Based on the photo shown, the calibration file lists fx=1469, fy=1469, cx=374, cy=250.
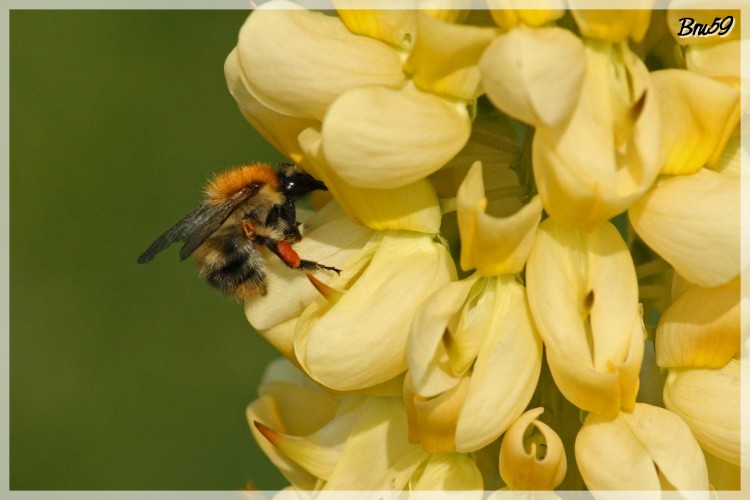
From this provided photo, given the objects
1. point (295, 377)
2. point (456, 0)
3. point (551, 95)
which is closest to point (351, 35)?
point (456, 0)

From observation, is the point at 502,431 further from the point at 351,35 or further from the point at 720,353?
the point at 351,35

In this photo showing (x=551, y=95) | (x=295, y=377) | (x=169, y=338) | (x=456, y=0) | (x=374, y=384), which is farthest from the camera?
(x=169, y=338)

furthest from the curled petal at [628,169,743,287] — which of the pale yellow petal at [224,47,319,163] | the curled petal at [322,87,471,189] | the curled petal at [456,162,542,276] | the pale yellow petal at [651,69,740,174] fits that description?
the pale yellow petal at [224,47,319,163]

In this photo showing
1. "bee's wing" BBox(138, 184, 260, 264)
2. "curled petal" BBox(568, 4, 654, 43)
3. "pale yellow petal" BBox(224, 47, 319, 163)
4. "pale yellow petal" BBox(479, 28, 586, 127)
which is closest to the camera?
"pale yellow petal" BBox(479, 28, 586, 127)

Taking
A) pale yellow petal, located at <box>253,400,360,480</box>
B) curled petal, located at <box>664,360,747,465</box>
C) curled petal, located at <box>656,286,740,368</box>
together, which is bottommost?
pale yellow petal, located at <box>253,400,360,480</box>

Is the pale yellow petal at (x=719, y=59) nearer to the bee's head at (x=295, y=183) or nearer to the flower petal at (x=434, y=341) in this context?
the flower petal at (x=434, y=341)

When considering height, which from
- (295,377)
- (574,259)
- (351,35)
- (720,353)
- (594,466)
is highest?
(351,35)

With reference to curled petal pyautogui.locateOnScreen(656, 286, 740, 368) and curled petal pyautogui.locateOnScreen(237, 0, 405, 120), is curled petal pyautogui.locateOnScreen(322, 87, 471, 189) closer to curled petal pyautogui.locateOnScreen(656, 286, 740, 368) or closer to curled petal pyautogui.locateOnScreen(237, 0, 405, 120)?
curled petal pyautogui.locateOnScreen(237, 0, 405, 120)

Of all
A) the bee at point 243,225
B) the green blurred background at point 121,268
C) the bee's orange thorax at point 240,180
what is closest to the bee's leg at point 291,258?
the bee at point 243,225
